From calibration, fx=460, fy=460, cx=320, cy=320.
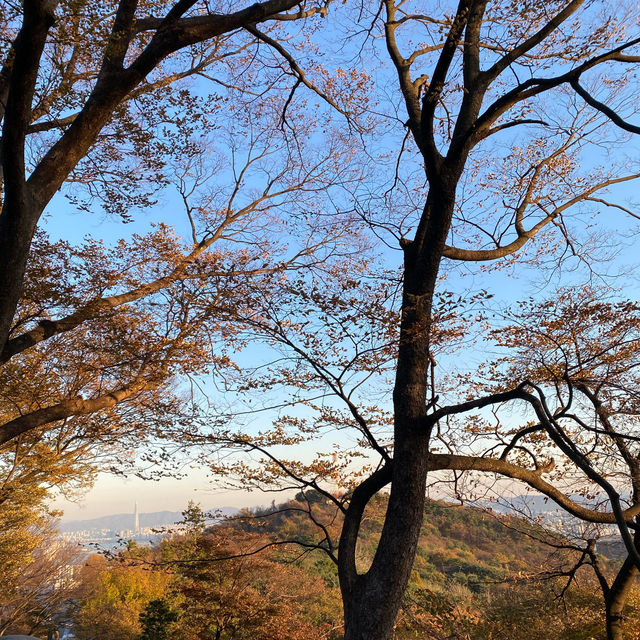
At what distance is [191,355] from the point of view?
6715 millimetres

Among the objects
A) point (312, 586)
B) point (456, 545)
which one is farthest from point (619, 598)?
point (456, 545)

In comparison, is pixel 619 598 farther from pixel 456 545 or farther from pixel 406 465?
pixel 456 545

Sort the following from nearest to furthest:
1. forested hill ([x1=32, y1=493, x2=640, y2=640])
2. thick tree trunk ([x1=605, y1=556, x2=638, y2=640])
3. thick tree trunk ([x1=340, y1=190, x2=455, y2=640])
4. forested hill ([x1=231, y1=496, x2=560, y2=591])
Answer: thick tree trunk ([x1=340, y1=190, x2=455, y2=640]) → thick tree trunk ([x1=605, y1=556, x2=638, y2=640]) → forested hill ([x1=32, y1=493, x2=640, y2=640]) → forested hill ([x1=231, y1=496, x2=560, y2=591])

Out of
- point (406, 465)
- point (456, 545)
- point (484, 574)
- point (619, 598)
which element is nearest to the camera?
point (406, 465)

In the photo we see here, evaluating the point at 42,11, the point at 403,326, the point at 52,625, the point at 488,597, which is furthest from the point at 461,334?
the point at 52,625

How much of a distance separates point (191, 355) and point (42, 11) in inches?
188

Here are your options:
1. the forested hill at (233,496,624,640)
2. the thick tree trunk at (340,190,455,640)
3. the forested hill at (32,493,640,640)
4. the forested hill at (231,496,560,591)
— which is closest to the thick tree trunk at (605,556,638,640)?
the forested hill at (32,493,640,640)

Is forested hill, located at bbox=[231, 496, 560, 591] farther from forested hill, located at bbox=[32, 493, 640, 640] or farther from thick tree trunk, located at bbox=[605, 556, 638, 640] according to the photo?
thick tree trunk, located at bbox=[605, 556, 638, 640]

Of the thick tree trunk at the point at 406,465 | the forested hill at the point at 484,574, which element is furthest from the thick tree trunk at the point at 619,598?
the thick tree trunk at the point at 406,465

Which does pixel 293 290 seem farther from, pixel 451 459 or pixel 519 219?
pixel 519 219

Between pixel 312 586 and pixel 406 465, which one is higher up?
pixel 406 465

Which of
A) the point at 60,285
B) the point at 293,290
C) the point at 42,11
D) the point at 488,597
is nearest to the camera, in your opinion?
the point at 42,11

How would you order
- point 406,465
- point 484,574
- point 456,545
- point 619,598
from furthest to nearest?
1. point 456,545
2. point 484,574
3. point 619,598
4. point 406,465

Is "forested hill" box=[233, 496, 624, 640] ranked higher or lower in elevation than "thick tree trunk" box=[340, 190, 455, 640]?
lower
